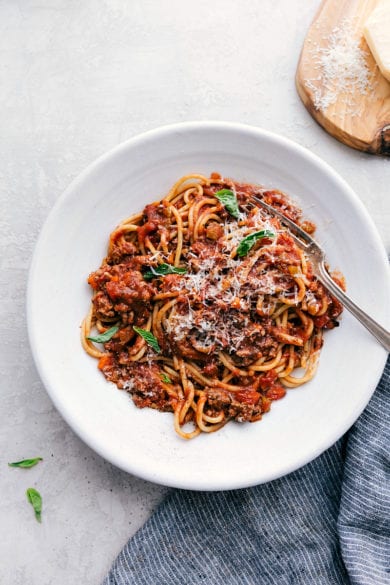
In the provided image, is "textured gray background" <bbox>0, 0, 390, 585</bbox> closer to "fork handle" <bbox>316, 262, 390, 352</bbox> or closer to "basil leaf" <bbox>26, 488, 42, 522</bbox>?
"basil leaf" <bbox>26, 488, 42, 522</bbox>

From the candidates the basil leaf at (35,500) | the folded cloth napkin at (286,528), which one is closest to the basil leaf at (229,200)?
the folded cloth napkin at (286,528)

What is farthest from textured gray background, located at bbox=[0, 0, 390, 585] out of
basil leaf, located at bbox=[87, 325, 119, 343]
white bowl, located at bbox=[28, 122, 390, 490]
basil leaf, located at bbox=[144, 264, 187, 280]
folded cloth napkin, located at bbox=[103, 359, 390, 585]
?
basil leaf, located at bbox=[144, 264, 187, 280]

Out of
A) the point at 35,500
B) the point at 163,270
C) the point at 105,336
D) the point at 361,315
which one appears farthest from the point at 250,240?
the point at 35,500

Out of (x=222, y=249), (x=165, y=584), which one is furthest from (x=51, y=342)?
(x=165, y=584)

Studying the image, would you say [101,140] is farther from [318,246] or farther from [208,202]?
[318,246]

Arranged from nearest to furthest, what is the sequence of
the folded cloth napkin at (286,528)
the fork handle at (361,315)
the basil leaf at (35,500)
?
the fork handle at (361,315)
the folded cloth napkin at (286,528)
the basil leaf at (35,500)

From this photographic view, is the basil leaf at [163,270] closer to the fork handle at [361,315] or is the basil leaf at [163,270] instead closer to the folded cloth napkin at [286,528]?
the fork handle at [361,315]
